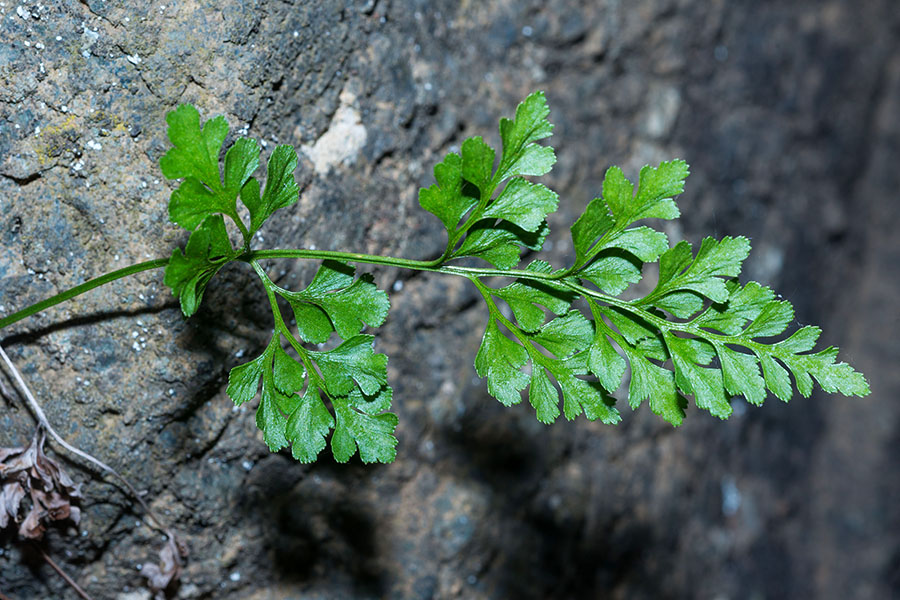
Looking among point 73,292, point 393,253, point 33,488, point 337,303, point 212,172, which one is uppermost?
point 212,172

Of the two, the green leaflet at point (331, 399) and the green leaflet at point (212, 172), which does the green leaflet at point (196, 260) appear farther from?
the green leaflet at point (331, 399)

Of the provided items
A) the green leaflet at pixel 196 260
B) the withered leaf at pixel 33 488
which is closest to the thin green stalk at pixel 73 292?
the green leaflet at pixel 196 260

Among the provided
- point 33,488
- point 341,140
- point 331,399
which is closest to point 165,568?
point 33,488

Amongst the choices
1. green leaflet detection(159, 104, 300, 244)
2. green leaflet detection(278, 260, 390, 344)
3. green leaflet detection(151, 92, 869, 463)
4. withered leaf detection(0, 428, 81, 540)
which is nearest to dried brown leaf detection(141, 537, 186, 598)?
withered leaf detection(0, 428, 81, 540)

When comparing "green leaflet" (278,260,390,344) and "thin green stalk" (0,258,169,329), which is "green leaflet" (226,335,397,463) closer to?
"green leaflet" (278,260,390,344)

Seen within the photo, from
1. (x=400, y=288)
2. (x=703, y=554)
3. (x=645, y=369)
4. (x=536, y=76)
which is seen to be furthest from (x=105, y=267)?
(x=703, y=554)

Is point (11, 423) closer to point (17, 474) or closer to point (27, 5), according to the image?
point (17, 474)

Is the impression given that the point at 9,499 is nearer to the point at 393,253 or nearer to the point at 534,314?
the point at 393,253
